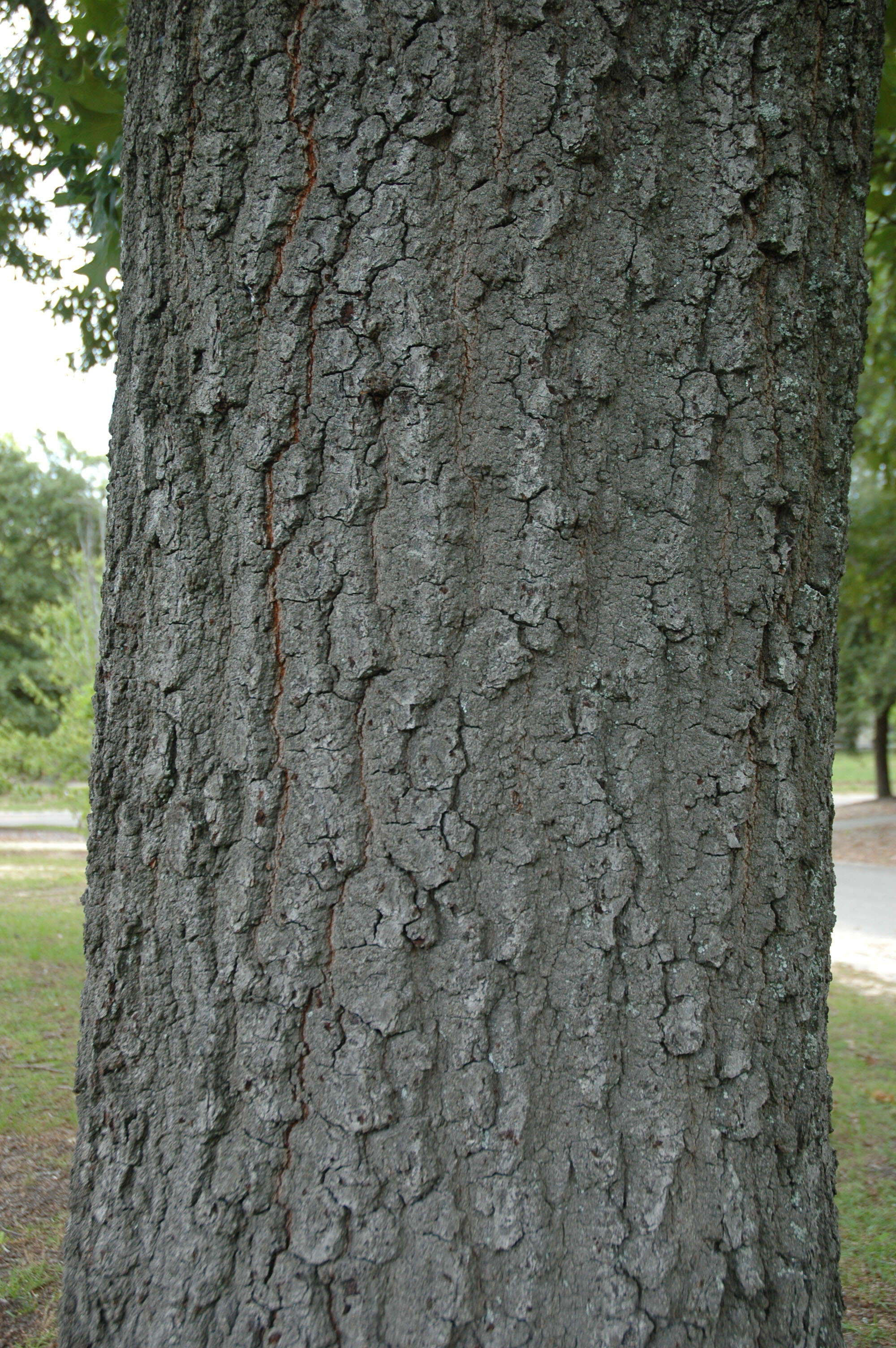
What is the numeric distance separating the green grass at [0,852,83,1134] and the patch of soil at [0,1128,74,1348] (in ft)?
0.57

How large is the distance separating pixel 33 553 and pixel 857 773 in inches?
1246

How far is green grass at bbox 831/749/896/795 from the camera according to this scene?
2988 centimetres

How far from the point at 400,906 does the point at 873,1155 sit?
2.85 meters

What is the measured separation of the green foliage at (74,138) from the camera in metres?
2.69

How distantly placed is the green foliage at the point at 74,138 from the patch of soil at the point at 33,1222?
264 cm

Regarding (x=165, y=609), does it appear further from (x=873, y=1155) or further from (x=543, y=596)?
(x=873, y=1155)

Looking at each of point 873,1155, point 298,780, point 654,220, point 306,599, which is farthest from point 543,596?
point 873,1155

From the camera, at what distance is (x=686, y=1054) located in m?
1.34

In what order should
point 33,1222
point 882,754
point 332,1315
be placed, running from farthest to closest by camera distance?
point 882,754 → point 33,1222 → point 332,1315

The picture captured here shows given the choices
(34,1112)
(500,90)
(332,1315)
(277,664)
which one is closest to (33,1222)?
(34,1112)

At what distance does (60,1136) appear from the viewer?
9.87 ft

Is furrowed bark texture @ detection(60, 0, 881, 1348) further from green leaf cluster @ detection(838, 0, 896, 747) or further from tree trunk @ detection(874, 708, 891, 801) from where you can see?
tree trunk @ detection(874, 708, 891, 801)

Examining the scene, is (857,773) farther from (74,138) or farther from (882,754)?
(74,138)

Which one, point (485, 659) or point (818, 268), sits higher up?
point (818, 268)
